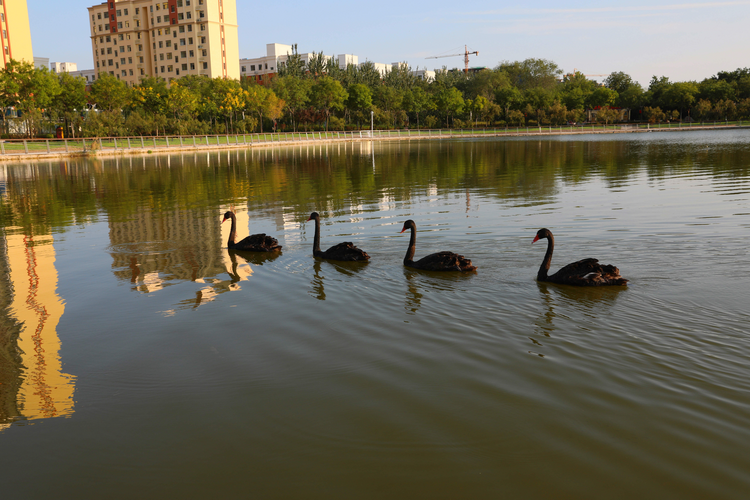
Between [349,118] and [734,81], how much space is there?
75308 millimetres

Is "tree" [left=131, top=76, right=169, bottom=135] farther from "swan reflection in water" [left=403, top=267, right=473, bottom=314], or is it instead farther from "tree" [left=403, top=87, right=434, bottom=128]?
"swan reflection in water" [left=403, top=267, right=473, bottom=314]

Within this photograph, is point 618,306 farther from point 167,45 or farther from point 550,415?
point 167,45

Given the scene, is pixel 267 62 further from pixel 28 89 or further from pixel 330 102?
pixel 28 89

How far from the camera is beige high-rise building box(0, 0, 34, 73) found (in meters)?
79.4

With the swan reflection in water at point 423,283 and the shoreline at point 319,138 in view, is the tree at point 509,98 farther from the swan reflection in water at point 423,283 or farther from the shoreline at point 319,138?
the swan reflection in water at point 423,283

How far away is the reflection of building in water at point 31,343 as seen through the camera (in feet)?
17.0

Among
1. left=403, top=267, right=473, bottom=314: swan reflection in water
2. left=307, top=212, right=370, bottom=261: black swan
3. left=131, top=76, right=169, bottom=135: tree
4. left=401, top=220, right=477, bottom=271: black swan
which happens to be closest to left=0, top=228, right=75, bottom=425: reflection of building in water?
left=403, top=267, right=473, bottom=314: swan reflection in water

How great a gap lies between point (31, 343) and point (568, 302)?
6829 millimetres

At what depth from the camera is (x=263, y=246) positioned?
1122 cm

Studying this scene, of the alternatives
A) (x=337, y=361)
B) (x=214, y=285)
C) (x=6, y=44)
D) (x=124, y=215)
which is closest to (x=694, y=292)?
(x=337, y=361)

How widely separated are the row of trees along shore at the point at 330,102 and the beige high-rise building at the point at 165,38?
9032 millimetres

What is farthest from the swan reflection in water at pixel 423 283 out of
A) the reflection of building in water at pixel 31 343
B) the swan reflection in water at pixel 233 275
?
the reflection of building in water at pixel 31 343

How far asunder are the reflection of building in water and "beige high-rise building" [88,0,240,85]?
113 metres

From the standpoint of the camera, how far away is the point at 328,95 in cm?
9356
